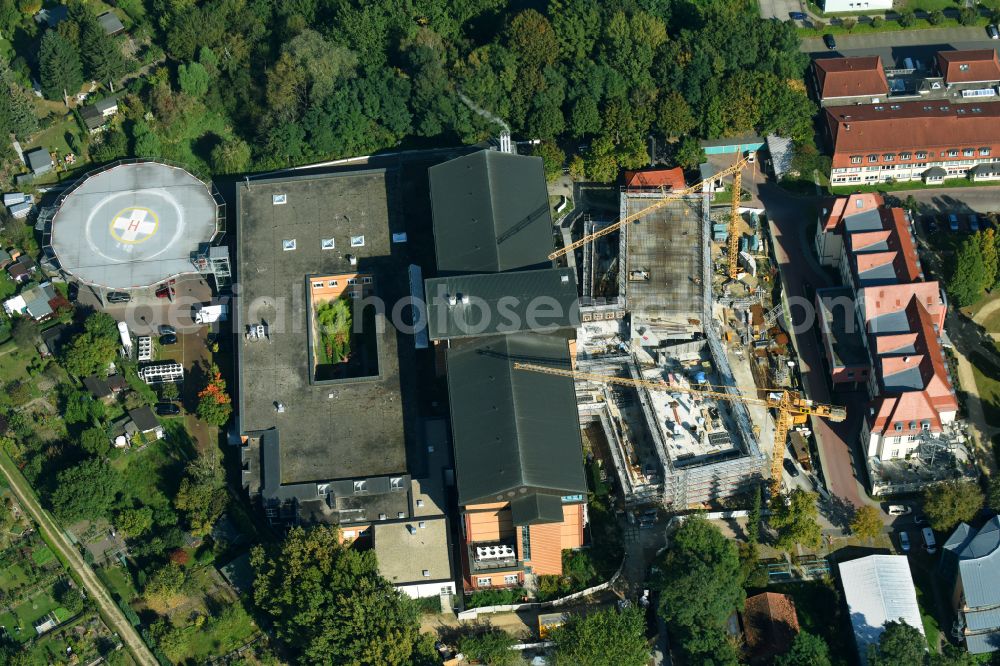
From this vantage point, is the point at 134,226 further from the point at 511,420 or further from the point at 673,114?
the point at 673,114

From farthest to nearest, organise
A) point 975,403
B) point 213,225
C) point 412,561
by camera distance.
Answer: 1. point 213,225
2. point 975,403
3. point 412,561

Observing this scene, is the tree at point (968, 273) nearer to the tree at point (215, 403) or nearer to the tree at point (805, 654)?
the tree at point (805, 654)

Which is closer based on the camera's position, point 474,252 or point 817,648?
point 817,648

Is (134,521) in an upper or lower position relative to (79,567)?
upper

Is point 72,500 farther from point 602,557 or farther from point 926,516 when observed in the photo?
point 926,516

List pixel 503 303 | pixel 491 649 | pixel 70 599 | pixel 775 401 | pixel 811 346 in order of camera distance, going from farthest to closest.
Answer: pixel 811 346
pixel 503 303
pixel 775 401
pixel 70 599
pixel 491 649

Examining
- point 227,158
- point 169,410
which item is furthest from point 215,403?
point 227,158

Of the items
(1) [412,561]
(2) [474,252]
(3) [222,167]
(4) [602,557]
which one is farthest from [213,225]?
(4) [602,557]

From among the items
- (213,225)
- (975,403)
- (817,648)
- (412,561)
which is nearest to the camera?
(817,648)
